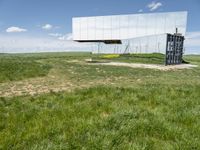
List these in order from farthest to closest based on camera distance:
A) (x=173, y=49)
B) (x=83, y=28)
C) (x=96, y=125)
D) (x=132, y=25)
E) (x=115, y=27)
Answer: (x=83, y=28) → (x=115, y=27) → (x=132, y=25) → (x=173, y=49) → (x=96, y=125)

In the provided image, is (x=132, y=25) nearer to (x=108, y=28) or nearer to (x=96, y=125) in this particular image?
(x=108, y=28)

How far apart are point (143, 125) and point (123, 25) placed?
190ft

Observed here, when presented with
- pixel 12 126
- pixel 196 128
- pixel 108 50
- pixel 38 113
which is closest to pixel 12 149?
pixel 12 126

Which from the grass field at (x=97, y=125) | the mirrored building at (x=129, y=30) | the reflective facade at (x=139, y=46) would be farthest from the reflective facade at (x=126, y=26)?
the grass field at (x=97, y=125)

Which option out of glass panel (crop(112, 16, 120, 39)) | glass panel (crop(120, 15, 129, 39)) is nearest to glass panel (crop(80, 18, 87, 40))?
glass panel (crop(112, 16, 120, 39))

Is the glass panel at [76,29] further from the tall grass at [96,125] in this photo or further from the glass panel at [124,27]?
the tall grass at [96,125]

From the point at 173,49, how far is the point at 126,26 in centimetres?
2665

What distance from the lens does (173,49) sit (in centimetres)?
3584

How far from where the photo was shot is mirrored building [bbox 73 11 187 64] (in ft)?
164

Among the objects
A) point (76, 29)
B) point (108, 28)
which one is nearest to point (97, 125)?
point (108, 28)

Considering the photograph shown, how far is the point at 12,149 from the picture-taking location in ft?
12.4

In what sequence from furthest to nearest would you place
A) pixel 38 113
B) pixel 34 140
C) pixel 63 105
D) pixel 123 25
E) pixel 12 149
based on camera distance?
pixel 123 25, pixel 63 105, pixel 38 113, pixel 34 140, pixel 12 149

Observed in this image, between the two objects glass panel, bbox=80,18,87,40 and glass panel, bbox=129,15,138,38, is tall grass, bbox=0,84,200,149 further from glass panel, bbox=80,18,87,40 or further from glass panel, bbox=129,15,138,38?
glass panel, bbox=80,18,87,40

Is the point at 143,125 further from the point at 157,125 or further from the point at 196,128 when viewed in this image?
the point at 196,128
